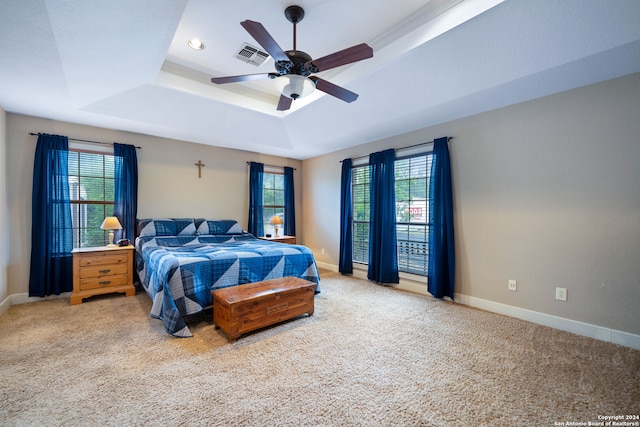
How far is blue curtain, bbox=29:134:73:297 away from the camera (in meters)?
3.38

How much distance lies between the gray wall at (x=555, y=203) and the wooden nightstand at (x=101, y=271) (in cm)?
436

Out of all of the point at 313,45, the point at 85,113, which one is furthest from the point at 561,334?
the point at 85,113

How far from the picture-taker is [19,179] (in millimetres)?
3359

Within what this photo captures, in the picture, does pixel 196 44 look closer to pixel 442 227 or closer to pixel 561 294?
pixel 442 227

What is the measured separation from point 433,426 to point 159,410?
155 centimetres

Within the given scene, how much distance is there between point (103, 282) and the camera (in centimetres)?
344

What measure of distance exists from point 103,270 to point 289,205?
10.6 ft

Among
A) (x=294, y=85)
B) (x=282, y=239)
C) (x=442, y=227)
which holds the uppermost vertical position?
(x=294, y=85)

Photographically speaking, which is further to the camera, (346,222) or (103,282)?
(346,222)

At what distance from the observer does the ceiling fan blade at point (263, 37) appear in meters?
1.67

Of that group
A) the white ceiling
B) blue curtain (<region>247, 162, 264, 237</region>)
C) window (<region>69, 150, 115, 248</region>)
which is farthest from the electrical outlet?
window (<region>69, 150, 115, 248</region>)

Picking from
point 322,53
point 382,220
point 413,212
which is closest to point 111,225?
point 322,53

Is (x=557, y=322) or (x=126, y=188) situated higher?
(x=126, y=188)

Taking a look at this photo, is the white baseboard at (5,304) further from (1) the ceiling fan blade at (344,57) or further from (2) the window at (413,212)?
(2) the window at (413,212)
